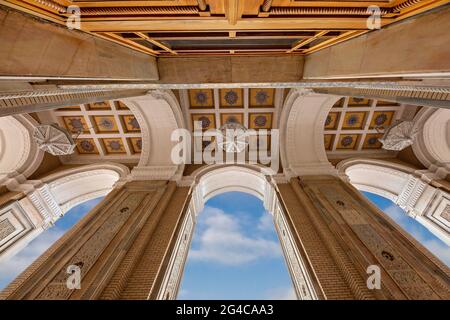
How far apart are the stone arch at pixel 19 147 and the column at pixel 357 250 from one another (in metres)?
7.51

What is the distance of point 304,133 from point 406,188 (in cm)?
347

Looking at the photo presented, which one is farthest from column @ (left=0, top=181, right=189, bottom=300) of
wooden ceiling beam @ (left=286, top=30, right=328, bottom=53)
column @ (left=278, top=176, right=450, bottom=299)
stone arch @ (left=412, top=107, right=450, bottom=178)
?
stone arch @ (left=412, top=107, right=450, bottom=178)

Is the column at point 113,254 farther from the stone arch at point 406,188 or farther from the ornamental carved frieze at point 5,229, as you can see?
the stone arch at point 406,188

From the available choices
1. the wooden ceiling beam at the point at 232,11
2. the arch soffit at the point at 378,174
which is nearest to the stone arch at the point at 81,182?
the wooden ceiling beam at the point at 232,11

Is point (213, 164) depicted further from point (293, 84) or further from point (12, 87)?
point (12, 87)

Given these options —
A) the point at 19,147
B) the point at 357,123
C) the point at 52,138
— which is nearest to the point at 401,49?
the point at 357,123

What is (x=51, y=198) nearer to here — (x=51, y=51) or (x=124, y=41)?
(x=124, y=41)

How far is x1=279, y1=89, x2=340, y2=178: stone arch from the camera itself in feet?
20.1

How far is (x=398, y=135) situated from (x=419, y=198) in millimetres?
2005

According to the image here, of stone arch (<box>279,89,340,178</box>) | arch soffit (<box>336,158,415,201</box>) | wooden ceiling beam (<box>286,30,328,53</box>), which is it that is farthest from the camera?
arch soffit (<box>336,158,415,201</box>)

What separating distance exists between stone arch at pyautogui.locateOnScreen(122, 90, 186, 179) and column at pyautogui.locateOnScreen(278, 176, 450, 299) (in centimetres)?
373

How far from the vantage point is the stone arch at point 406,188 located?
5.50m

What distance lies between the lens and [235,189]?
765 cm

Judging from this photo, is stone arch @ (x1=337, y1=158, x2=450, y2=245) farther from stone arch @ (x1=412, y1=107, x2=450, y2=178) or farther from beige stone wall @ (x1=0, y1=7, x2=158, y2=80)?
beige stone wall @ (x1=0, y1=7, x2=158, y2=80)
